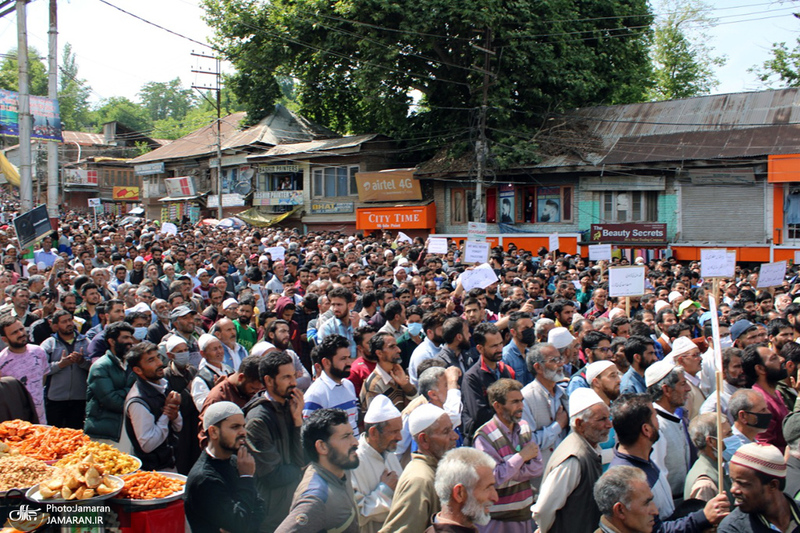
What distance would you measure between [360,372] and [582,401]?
101 inches

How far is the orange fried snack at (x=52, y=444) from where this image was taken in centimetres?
494

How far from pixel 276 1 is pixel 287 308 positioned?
85.8 ft

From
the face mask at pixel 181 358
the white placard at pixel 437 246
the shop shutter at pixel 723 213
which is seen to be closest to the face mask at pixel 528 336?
the face mask at pixel 181 358

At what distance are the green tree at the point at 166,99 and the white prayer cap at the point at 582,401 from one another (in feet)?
344

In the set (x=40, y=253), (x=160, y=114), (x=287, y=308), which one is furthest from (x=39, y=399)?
(x=160, y=114)

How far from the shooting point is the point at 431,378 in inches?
202

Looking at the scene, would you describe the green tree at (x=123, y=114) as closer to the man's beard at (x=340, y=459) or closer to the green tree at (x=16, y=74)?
the green tree at (x=16, y=74)

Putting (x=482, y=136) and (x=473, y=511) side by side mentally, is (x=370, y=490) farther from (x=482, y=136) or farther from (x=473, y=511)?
(x=482, y=136)

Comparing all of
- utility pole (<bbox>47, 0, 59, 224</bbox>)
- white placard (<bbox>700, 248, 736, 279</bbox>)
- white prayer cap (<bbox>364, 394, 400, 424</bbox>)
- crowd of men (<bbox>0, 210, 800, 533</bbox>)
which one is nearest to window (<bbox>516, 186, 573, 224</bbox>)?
white placard (<bbox>700, 248, 736, 279</bbox>)

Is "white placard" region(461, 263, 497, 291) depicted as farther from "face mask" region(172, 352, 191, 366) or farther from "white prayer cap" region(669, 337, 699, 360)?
"face mask" region(172, 352, 191, 366)

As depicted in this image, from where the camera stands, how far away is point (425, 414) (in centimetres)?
417

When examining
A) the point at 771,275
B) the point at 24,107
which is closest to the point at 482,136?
the point at 771,275

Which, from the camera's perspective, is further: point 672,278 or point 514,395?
point 672,278

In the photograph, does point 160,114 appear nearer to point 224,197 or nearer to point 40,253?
point 224,197
